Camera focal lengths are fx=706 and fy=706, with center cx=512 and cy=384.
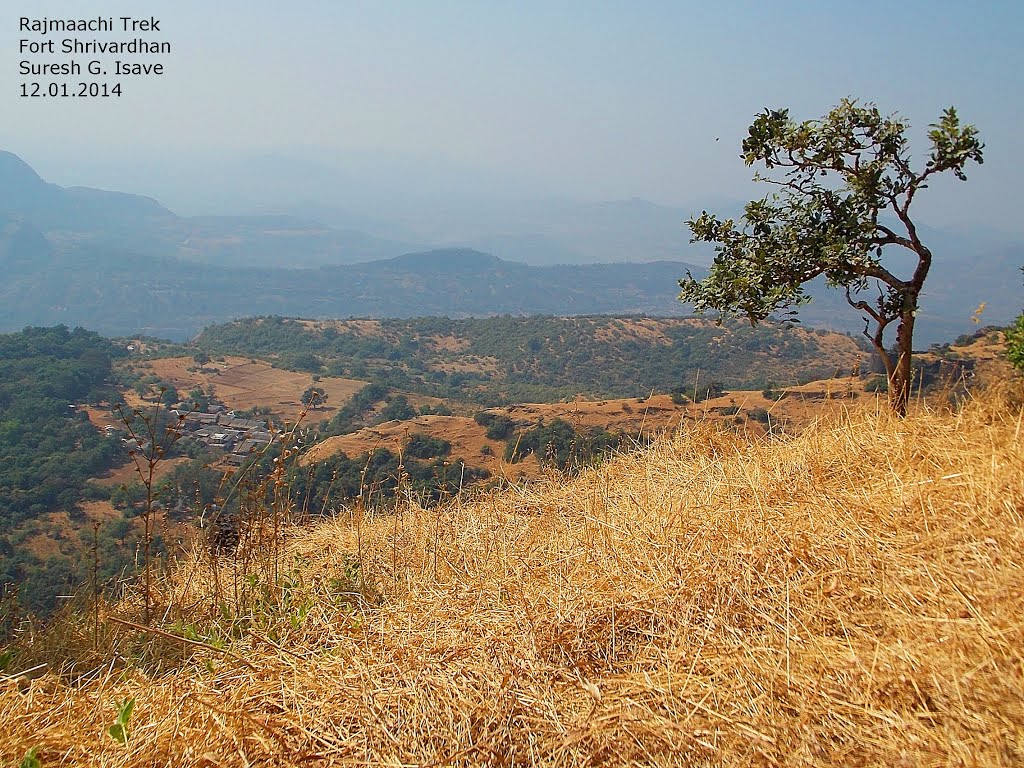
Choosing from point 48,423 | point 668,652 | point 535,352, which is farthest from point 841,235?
point 535,352

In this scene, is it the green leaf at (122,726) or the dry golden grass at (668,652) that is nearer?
the dry golden grass at (668,652)

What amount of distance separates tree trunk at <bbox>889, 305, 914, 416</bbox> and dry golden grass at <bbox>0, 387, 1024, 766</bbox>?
1.28m

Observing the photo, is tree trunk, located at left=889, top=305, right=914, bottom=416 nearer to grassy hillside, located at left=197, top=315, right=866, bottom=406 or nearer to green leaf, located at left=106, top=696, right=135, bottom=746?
green leaf, located at left=106, top=696, right=135, bottom=746

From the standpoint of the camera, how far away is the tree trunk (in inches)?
220

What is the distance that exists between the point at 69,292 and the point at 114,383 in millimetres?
179218

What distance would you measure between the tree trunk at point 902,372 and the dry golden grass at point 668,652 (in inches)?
50.2

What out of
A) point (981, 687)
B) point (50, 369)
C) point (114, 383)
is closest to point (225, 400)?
point (114, 383)

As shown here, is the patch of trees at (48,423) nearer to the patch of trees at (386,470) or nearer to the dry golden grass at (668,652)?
the patch of trees at (386,470)

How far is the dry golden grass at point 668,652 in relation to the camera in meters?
2.13

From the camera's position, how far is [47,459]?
85.3 ft

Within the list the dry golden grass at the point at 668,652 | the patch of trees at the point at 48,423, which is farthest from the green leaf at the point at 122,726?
the patch of trees at the point at 48,423

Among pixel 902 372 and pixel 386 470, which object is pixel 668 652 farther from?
pixel 386 470

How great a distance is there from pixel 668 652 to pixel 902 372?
4153mm

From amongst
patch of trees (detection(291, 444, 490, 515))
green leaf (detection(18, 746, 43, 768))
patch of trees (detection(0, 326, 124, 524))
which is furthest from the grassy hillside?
green leaf (detection(18, 746, 43, 768))
